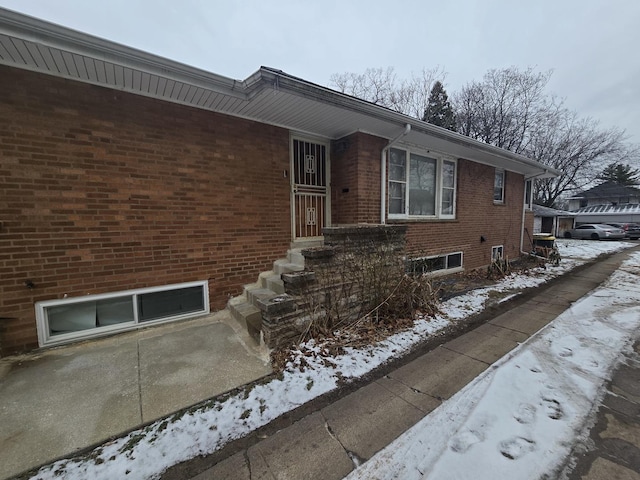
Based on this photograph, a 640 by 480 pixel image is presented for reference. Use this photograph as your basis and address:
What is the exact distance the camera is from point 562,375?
254 cm

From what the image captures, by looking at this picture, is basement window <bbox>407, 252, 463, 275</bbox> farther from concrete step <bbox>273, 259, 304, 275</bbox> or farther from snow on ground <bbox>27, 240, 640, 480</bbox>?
concrete step <bbox>273, 259, 304, 275</bbox>

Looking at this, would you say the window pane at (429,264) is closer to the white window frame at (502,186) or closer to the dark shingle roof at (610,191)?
the white window frame at (502,186)

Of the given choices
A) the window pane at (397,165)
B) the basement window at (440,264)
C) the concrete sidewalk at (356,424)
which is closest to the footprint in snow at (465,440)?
the concrete sidewalk at (356,424)

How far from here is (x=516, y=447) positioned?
1.73 m

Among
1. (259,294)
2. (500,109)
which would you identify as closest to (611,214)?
(500,109)

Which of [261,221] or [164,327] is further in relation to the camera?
[261,221]

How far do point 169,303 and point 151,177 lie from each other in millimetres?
1764

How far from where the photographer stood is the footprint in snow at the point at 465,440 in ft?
5.67

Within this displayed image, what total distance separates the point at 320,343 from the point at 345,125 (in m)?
3.54

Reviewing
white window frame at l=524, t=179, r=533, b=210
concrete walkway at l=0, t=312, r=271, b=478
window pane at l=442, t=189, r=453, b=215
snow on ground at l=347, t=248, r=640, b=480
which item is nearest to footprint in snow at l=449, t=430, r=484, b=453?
snow on ground at l=347, t=248, r=640, b=480

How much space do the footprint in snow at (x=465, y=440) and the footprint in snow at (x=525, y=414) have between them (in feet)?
1.36

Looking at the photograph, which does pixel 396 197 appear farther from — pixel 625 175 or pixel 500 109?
pixel 625 175

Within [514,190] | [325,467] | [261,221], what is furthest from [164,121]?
[514,190]

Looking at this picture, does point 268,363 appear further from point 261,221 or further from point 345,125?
point 345,125
